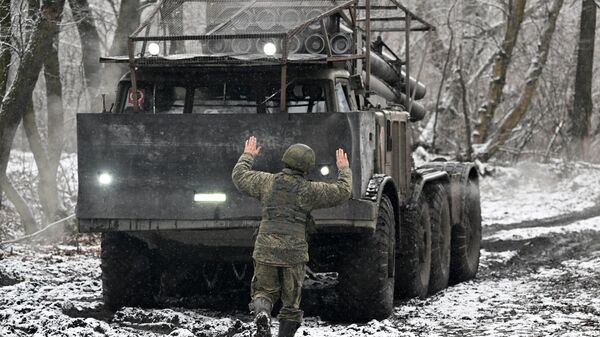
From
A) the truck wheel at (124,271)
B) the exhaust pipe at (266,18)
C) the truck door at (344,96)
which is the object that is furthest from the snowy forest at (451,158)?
the truck door at (344,96)

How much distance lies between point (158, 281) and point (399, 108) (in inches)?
136

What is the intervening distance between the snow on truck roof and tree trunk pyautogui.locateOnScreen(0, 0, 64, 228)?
9.08 ft

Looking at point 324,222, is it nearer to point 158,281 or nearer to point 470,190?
point 158,281

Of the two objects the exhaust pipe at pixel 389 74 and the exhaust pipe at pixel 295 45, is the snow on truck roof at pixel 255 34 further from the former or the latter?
the exhaust pipe at pixel 389 74

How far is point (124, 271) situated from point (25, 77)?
4203mm

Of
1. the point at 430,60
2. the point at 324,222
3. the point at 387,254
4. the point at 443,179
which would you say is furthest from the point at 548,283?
the point at 430,60

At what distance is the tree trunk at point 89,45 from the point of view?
16.5 meters

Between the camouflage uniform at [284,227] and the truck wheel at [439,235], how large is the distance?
4.03 meters

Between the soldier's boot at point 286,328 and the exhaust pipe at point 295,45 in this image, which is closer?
the soldier's boot at point 286,328

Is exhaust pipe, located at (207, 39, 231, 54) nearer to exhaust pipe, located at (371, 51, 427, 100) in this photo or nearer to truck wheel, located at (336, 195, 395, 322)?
exhaust pipe, located at (371, 51, 427, 100)

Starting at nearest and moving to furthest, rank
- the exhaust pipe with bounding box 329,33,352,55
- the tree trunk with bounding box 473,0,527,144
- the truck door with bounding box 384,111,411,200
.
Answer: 1. the exhaust pipe with bounding box 329,33,352,55
2. the truck door with bounding box 384,111,411,200
3. the tree trunk with bounding box 473,0,527,144

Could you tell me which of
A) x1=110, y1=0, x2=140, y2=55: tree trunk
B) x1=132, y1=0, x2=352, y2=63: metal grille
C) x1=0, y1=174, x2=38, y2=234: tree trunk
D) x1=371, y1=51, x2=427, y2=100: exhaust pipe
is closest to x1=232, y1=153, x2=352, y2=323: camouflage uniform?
x1=132, y1=0, x2=352, y2=63: metal grille

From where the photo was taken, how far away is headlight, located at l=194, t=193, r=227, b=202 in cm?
863

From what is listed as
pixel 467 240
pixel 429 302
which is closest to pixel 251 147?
pixel 429 302
